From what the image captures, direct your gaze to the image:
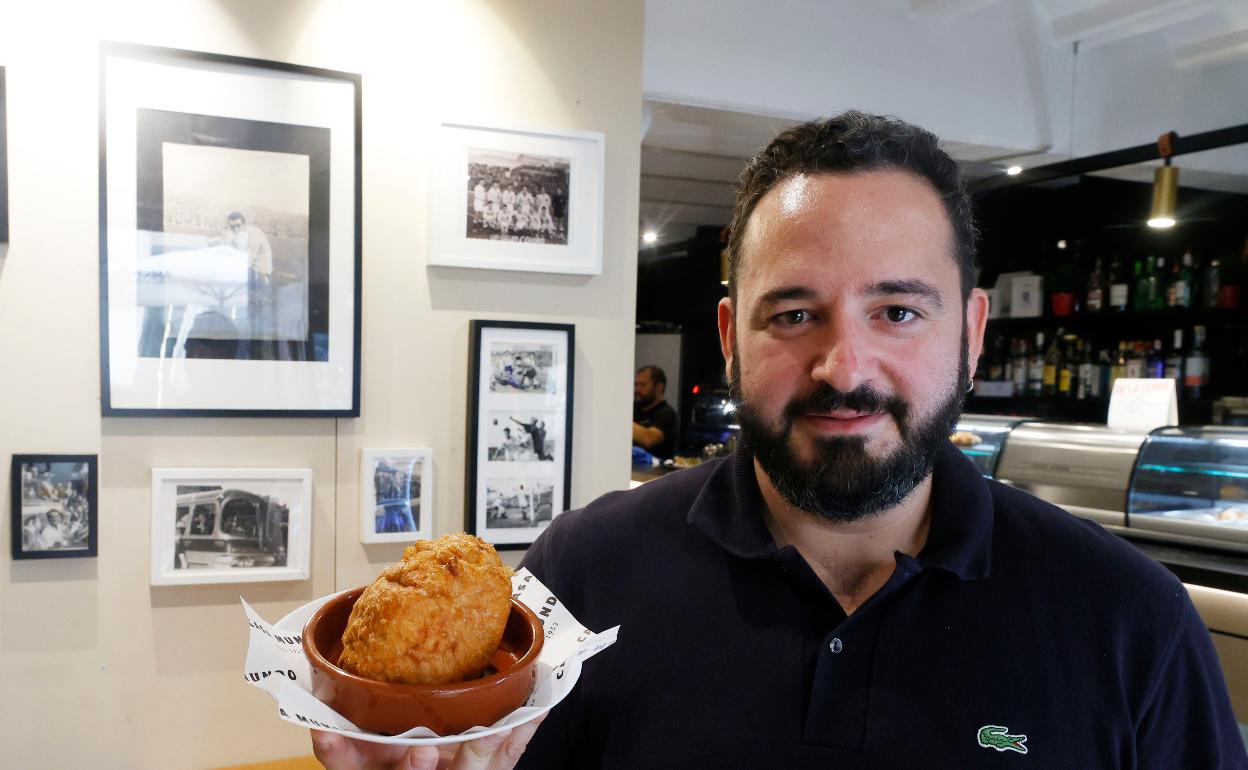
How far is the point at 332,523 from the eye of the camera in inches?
83.6

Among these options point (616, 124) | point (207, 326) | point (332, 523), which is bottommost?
point (332, 523)

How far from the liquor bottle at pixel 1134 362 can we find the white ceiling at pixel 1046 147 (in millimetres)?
1071

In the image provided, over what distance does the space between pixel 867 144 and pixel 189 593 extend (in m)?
1.85

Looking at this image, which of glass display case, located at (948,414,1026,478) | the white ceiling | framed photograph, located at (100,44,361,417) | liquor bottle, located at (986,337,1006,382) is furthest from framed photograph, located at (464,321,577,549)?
liquor bottle, located at (986,337,1006,382)

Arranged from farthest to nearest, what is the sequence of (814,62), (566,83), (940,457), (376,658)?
(814,62)
(566,83)
(940,457)
(376,658)

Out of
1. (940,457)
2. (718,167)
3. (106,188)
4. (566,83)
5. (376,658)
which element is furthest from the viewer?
(718,167)

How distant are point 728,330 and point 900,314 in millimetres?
328

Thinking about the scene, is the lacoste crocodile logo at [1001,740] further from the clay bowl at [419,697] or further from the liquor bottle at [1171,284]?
the liquor bottle at [1171,284]

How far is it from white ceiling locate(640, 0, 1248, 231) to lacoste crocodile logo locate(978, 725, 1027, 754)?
8.57 feet

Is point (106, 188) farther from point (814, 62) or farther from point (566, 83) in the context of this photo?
point (814, 62)

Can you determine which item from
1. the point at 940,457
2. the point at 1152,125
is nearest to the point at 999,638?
the point at 940,457

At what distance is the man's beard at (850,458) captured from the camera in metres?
1.20

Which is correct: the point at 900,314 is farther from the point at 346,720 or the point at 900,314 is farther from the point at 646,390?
the point at 646,390

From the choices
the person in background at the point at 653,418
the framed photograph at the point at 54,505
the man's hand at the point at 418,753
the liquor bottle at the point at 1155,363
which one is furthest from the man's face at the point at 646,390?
the man's hand at the point at 418,753
